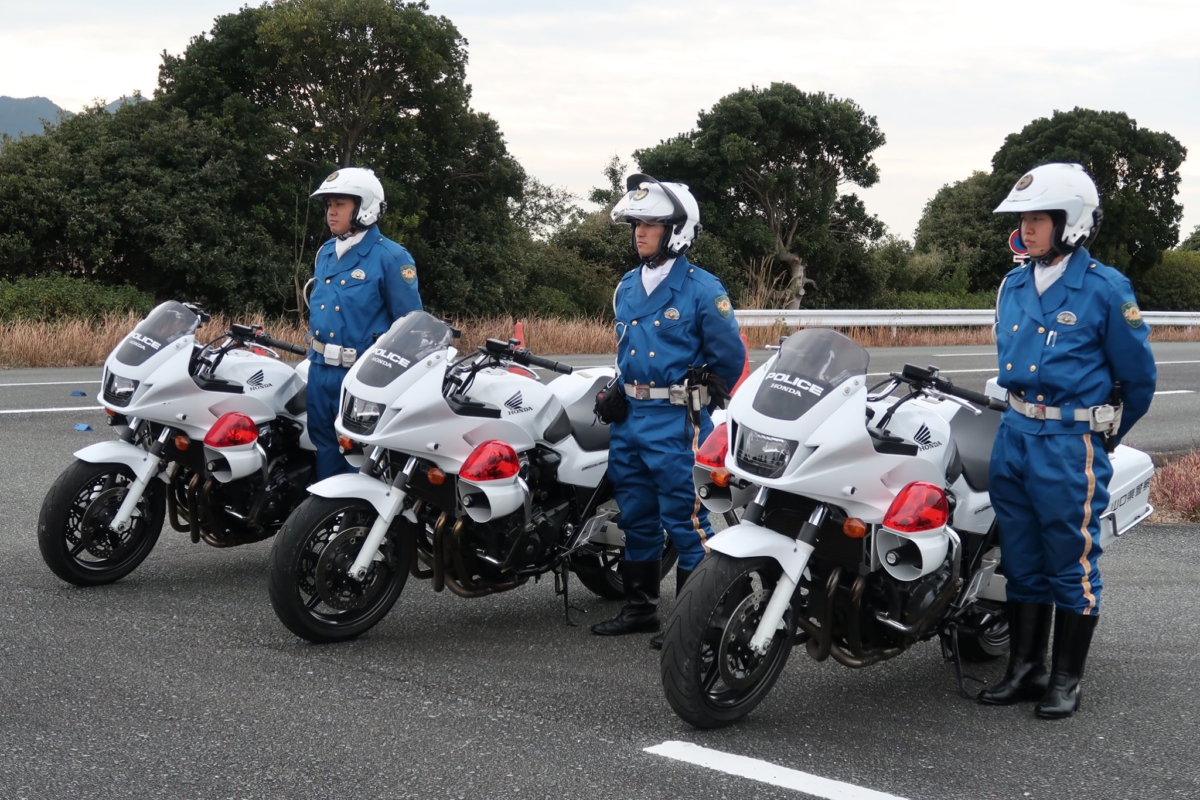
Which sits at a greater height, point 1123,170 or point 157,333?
point 1123,170

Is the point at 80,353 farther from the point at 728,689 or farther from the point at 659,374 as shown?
the point at 728,689

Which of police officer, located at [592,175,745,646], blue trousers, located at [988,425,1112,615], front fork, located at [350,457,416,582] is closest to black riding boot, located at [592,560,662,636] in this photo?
police officer, located at [592,175,745,646]

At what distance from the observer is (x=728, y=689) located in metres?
4.53

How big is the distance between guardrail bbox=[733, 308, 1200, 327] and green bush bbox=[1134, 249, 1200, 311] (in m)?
19.8

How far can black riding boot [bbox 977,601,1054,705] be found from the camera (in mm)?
4977

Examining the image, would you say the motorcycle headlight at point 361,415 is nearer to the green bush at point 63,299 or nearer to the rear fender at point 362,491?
the rear fender at point 362,491

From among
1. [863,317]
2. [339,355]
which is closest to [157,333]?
[339,355]

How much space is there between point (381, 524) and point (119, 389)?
174cm

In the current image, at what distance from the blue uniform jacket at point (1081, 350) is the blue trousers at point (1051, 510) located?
88mm

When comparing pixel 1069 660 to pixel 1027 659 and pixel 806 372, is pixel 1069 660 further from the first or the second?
pixel 806 372

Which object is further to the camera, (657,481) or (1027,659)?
(657,481)

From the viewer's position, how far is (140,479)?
608 centimetres

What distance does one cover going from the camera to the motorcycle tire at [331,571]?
5.21 metres

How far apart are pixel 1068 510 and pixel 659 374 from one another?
1.86 m
